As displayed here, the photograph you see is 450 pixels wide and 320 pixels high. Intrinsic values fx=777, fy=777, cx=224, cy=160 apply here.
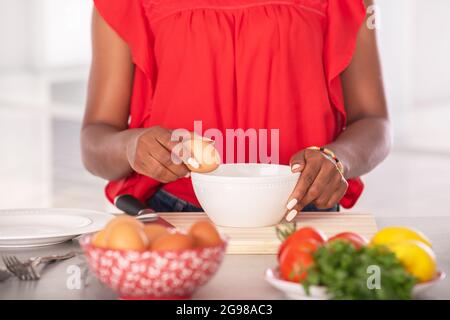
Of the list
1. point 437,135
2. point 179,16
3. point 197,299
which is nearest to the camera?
point 197,299

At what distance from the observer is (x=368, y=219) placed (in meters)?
1.55

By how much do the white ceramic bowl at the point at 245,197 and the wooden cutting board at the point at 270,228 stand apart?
0.02 metres

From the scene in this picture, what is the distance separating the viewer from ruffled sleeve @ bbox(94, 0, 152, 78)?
1.81 m

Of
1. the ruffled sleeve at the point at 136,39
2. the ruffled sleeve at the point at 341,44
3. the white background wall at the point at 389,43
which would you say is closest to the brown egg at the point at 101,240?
the ruffled sleeve at the point at 136,39

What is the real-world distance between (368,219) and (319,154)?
17cm

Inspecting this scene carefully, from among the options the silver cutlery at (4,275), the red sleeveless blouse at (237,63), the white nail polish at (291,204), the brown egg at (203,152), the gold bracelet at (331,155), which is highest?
the red sleeveless blouse at (237,63)

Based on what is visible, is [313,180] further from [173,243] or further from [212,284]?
[173,243]

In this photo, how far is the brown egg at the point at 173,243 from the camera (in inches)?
37.0

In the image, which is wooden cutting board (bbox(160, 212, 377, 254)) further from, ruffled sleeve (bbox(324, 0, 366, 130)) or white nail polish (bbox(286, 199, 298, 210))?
ruffled sleeve (bbox(324, 0, 366, 130))

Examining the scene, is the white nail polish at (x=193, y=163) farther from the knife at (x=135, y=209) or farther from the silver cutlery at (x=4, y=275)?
the silver cutlery at (x=4, y=275)

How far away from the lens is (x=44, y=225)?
57.3 inches

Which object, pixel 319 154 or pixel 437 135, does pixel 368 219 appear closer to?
pixel 319 154

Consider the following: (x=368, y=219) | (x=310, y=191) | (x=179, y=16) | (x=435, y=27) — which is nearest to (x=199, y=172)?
(x=310, y=191)

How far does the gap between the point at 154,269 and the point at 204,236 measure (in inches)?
3.1
